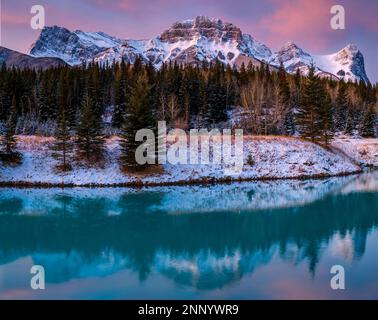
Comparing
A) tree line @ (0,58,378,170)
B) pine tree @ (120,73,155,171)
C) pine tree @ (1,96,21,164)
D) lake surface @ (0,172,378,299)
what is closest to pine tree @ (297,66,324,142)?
tree line @ (0,58,378,170)

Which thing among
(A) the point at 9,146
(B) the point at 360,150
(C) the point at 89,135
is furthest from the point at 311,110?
(A) the point at 9,146

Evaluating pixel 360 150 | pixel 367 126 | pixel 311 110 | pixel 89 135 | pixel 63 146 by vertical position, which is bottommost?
pixel 360 150

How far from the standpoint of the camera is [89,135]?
4241cm

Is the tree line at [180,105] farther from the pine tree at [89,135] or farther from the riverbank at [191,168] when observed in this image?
the riverbank at [191,168]

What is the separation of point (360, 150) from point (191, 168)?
95.7ft

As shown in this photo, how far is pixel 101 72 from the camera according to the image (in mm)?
95062

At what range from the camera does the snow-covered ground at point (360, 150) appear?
5656 cm

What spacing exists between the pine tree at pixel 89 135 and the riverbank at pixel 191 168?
4.52ft

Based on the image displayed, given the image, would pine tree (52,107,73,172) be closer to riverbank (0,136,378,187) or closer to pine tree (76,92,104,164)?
riverbank (0,136,378,187)

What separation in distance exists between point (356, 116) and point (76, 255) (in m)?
78.3

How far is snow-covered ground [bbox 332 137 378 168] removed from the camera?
56562mm

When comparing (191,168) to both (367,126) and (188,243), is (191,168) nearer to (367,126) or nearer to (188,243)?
(188,243)

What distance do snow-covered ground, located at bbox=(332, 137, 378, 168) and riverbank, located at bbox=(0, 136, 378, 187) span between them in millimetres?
2618
